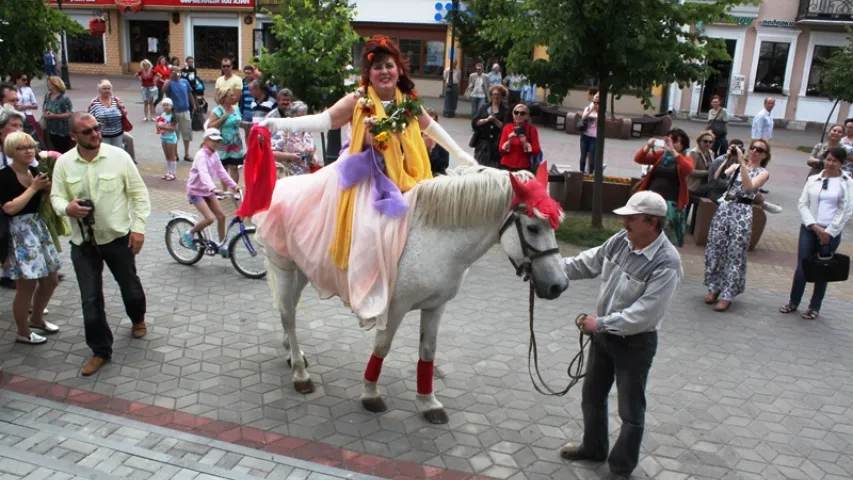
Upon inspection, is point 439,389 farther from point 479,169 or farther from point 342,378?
point 479,169

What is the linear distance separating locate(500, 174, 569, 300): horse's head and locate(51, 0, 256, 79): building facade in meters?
32.0

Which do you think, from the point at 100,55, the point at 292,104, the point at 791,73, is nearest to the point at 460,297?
the point at 292,104

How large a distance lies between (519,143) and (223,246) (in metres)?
4.65

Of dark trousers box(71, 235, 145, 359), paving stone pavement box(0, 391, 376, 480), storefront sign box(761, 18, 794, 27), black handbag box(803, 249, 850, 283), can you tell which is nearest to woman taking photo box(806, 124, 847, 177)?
black handbag box(803, 249, 850, 283)

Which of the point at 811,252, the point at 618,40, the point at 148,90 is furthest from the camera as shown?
the point at 148,90

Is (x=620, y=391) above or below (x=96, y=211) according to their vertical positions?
below

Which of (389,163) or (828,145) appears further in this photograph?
(828,145)

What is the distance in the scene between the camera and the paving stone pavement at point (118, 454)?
424 cm

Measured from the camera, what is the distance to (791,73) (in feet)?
91.1

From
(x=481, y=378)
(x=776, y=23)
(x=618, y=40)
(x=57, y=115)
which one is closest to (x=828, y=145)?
(x=618, y=40)

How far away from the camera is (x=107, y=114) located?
1113 cm

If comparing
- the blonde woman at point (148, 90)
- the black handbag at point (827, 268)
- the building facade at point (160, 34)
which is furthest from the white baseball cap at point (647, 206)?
the building facade at point (160, 34)

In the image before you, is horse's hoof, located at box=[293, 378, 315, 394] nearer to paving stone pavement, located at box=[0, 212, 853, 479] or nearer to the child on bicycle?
paving stone pavement, located at box=[0, 212, 853, 479]

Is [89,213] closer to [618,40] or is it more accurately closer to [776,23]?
[618,40]
